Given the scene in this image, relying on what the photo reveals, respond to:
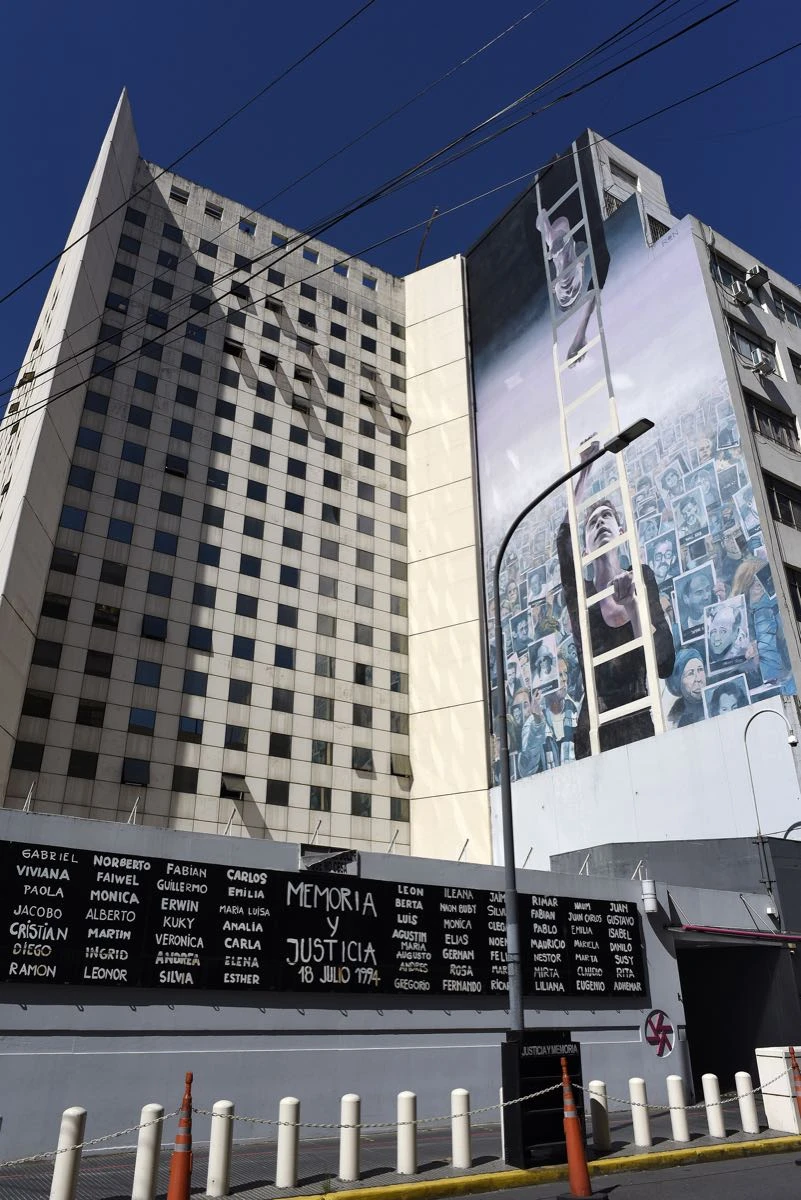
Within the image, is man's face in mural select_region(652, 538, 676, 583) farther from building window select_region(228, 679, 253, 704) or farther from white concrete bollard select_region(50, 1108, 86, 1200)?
white concrete bollard select_region(50, 1108, 86, 1200)

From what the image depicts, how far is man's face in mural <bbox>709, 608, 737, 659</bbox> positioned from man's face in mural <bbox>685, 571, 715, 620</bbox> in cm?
79

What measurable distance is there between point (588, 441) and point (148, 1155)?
1554 inches

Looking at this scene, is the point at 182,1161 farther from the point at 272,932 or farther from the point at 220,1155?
the point at 272,932

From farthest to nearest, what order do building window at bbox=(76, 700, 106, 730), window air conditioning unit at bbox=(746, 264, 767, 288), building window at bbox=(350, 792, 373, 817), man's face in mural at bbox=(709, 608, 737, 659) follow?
building window at bbox=(350, 792, 373, 817), window air conditioning unit at bbox=(746, 264, 767, 288), building window at bbox=(76, 700, 106, 730), man's face in mural at bbox=(709, 608, 737, 659)

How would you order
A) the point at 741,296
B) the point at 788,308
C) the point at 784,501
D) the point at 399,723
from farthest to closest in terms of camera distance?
the point at 399,723 < the point at 788,308 < the point at 741,296 < the point at 784,501

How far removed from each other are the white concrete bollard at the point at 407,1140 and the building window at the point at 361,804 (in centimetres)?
3149

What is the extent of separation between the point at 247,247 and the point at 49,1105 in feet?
169

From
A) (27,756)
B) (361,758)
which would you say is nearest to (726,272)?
(361,758)

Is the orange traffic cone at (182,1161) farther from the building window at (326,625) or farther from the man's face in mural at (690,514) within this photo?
the building window at (326,625)

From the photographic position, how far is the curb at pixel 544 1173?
32.5 ft

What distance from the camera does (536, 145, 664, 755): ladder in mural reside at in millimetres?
37438

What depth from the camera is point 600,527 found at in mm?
41531

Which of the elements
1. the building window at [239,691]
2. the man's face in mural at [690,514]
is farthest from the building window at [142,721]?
the man's face in mural at [690,514]

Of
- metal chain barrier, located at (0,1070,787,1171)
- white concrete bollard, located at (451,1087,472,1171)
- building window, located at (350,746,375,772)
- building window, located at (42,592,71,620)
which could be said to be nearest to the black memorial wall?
metal chain barrier, located at (0,1070,787,1171)
